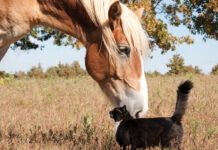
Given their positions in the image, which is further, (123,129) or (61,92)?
(61,92)

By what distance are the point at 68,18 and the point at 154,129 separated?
6.14 ft

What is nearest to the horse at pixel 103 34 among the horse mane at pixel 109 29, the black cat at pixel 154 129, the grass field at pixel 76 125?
the horse mane at pixel 109 29

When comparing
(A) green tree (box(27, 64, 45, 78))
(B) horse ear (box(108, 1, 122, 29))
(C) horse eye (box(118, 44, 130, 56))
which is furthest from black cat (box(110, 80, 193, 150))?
(A) green tree (box(27, 64, 45, 78))

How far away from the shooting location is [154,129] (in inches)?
130

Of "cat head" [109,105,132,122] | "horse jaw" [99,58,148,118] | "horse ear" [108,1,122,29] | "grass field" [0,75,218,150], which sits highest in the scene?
"horse ear" [108,1,122,29]

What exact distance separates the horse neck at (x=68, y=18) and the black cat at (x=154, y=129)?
3.61 feet

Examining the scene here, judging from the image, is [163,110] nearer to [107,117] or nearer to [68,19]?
[107,117]

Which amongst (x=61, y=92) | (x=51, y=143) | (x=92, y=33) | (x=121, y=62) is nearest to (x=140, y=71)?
(x=121, y=62)

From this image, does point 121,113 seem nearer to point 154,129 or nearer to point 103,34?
point 154,129

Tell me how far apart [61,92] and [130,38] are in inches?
255

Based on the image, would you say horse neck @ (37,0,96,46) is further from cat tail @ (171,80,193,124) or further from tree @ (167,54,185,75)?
tree @ (167,54,185,75)

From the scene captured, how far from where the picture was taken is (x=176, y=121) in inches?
134

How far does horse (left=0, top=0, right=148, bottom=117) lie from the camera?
124 inches

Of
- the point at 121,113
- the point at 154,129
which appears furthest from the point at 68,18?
the point at 154,129
